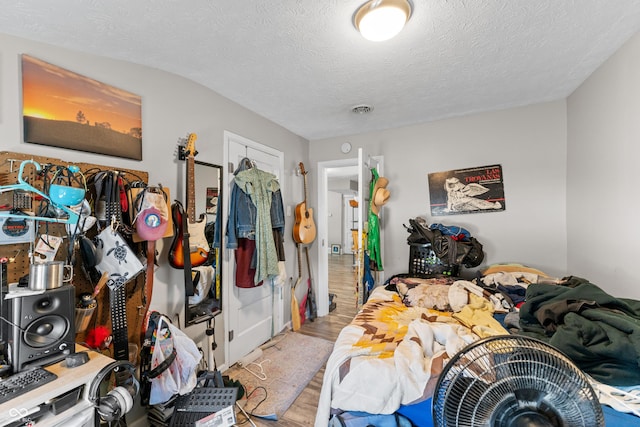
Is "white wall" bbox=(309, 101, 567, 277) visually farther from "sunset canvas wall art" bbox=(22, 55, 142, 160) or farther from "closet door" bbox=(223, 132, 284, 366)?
"sunset canvas wall art" bbox=(22, 55, 142, 160)

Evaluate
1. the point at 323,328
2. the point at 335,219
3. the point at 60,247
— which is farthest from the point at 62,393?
the point at 335,219

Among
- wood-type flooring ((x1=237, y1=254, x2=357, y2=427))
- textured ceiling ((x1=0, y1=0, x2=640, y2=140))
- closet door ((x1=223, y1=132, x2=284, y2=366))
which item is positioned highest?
textured ceiling ((x1=0, y1=0, x2=640, y2=140))

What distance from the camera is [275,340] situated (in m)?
2.69

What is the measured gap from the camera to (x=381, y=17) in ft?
3.95

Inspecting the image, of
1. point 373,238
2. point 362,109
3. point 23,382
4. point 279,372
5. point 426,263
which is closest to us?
point 23,382

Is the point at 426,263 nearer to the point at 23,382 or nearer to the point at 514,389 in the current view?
the point at 514,389

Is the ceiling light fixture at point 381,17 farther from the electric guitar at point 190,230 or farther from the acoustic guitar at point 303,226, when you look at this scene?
the acoustic guitar at point 303,226

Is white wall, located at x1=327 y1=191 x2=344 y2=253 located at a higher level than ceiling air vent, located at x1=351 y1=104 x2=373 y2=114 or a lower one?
lower

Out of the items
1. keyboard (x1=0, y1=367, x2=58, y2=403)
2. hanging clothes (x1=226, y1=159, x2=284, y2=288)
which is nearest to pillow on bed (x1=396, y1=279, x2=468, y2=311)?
Answer: hanging clothes (x1=226, y1=159, x2=284, y2=288)

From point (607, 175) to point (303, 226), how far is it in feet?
8.48

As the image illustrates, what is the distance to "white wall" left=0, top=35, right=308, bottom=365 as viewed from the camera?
3.84 ft

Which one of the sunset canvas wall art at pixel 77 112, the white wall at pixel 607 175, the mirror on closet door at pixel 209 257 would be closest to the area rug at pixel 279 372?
the mirror on closet door at pixel 209 257

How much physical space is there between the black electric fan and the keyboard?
1293 mm

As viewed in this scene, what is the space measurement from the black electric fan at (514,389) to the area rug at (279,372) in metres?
1.47
